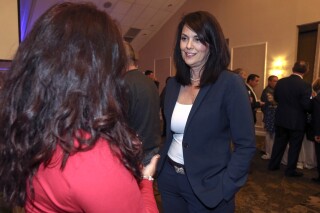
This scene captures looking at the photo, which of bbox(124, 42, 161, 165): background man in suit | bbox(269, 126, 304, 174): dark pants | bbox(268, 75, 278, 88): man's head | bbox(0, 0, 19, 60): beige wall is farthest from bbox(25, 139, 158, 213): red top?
bbox(268, 75, 278, 88): man's head

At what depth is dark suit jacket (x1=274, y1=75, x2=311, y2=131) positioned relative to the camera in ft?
11.6

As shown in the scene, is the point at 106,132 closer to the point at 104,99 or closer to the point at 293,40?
the point at 104,99

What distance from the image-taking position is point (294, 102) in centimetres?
366

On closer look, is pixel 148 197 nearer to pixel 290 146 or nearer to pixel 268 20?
pixel 290 146

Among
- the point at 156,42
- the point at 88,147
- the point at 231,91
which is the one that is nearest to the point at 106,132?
the point at 88,147

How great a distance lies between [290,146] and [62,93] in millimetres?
3872

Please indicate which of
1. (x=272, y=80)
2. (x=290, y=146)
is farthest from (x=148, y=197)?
(x=272, y=80)

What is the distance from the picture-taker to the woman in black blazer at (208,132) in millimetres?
1274

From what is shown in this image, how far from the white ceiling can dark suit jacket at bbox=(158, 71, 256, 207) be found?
268 inches

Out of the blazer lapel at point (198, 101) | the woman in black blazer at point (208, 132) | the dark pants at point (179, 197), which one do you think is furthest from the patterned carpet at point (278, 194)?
the blazer lapel at point (198, 101)

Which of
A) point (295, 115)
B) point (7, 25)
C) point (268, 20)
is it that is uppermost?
point (268, 20)

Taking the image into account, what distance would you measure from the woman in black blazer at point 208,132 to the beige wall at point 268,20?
20.6ft

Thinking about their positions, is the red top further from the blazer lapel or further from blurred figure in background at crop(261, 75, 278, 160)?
A: blurred figure in background at crop(261, 75, 278, 160)

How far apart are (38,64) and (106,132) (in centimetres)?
24
